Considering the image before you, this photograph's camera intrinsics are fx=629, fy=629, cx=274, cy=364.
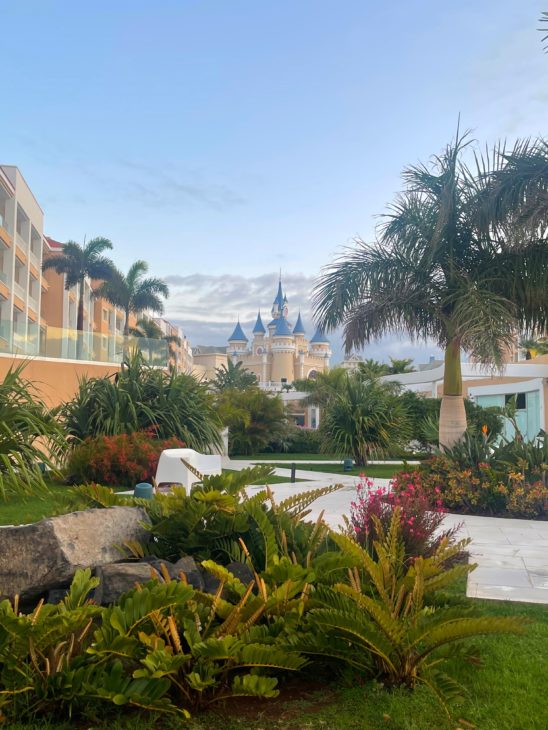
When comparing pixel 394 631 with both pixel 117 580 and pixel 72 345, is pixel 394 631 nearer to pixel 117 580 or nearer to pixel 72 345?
pixel 117 580

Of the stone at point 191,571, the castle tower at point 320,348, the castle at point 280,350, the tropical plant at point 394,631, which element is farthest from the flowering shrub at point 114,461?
the castle tower at point 320,348

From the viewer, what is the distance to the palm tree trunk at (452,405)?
10.8 meters

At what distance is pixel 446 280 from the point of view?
10961mm

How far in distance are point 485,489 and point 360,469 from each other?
26.9ft

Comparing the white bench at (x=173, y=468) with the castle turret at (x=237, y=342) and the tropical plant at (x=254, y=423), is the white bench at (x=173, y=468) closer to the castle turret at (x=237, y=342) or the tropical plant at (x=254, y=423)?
the tropical plant at (x=254, y=423)

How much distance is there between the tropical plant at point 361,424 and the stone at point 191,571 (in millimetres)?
13907

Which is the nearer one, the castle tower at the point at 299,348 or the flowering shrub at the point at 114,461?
the flowering shrub at the point at 114,461

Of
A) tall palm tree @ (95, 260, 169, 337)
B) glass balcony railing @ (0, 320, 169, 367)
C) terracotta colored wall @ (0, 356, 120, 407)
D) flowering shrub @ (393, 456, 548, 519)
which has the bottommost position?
flowering shrub @ (393, 456, 548, 519)

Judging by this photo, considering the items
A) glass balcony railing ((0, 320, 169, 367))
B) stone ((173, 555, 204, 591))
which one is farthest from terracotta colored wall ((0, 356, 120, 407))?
stone ((173, 555, 204, 591))

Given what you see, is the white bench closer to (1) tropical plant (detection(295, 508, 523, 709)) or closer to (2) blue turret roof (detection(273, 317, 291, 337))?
(1) tropical plant (detection(295, 508, 523, 709))

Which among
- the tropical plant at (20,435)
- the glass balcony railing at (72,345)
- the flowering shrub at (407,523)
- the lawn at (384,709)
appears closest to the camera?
the lawn at (384,709)

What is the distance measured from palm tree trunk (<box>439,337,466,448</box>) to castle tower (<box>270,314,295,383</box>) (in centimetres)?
9349

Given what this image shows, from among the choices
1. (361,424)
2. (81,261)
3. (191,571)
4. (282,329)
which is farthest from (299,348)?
(191,571)

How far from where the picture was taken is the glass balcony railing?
61.6ft
